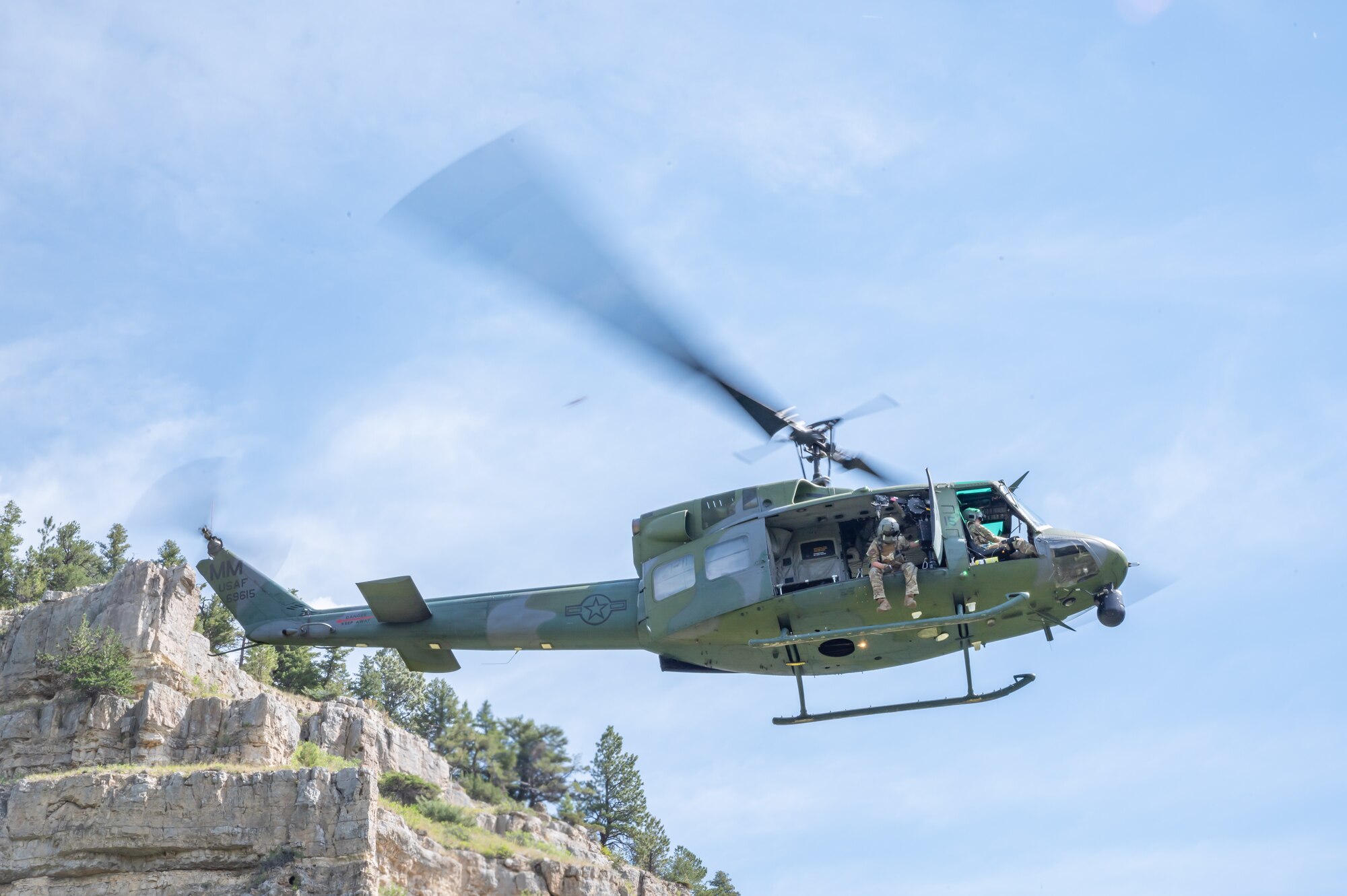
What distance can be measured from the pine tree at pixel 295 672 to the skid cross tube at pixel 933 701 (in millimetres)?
32513

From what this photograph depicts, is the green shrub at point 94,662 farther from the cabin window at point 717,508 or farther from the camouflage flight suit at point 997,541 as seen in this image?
the camouflage flight suit at point 997,541

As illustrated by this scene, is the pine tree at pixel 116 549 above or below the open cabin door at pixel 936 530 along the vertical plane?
above

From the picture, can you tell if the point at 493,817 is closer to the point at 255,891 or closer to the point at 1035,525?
the point at 255,891

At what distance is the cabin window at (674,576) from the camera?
2211 cm

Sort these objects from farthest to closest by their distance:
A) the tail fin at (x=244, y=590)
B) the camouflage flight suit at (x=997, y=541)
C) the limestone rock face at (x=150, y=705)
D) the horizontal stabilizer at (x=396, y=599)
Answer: the limestone rock face at (x=150, y=705) → the tail fin at (x=244, y=590) → the horizontal stabilizer at (x=396, y=599) → the camouflage flight suit at (x=997, y=541)

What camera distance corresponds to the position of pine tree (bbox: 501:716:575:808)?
55.4 m

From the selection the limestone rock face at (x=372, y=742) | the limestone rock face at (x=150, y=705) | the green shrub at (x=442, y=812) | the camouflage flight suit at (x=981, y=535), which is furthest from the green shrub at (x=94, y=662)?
the camouflage flight suit at (x=981, y=535)

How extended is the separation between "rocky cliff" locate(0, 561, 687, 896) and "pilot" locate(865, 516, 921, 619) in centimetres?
1704

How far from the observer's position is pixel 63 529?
2151 inches

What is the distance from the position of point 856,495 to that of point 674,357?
3.81 metres

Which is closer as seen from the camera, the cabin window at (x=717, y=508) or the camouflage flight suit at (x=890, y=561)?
the camouflage flight suit at (x=890, y=561)

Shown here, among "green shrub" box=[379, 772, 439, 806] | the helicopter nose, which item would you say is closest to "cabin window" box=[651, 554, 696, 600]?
the helicopter nose

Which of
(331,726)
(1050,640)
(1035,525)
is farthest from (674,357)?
(331,726)

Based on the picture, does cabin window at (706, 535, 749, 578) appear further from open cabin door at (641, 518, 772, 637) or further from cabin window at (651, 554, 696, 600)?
cabin window at (651, 554, 696, 600)
